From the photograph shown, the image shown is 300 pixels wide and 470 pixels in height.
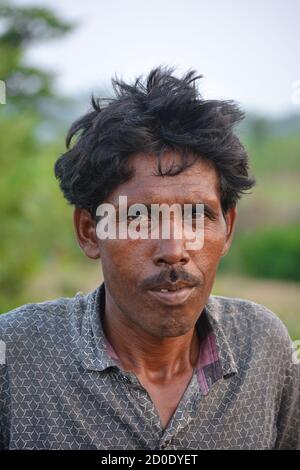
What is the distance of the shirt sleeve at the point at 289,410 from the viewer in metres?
2.46

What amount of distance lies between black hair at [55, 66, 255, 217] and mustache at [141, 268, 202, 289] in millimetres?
287

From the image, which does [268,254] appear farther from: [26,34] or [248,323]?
[248,323]

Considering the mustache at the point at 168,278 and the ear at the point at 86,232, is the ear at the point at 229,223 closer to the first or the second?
the mustache at the point at 168,278

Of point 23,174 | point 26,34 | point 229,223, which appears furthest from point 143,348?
point 26,34

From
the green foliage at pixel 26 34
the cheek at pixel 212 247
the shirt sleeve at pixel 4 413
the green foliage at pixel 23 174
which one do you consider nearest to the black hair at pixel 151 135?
the cheek at pixel 212 247

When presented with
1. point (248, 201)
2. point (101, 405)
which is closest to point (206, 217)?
point (101, 405)

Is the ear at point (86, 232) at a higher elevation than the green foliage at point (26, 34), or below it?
below

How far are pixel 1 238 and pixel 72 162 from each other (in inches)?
308

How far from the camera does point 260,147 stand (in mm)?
23016

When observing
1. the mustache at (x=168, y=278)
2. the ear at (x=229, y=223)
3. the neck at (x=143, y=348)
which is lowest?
the neck at (x=143, y=348)

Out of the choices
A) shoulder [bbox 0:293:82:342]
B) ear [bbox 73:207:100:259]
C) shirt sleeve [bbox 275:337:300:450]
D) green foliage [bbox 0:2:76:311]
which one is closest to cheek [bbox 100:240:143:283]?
ear [bbox 73:207:100:259]

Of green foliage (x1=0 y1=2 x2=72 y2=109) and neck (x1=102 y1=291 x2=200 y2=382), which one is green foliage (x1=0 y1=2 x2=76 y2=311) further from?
neck (x1=102 y1=291 x2=200 y2=382)

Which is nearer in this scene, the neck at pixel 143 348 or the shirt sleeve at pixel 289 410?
the neck at pixel 143 348
